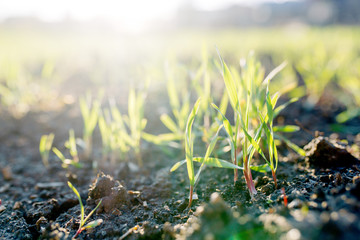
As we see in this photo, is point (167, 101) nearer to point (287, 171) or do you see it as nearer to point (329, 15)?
point (287, 171)

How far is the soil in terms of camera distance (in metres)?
0.63

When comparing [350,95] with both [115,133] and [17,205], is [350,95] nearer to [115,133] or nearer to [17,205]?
[115,133]

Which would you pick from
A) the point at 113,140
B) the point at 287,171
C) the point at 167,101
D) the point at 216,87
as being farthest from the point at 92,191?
the point at 216,87

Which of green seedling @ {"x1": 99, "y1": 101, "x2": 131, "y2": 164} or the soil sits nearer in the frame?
the soil

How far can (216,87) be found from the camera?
2.45m

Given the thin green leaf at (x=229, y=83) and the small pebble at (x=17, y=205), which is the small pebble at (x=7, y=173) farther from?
the thin green leaf at (x=229, y=83)

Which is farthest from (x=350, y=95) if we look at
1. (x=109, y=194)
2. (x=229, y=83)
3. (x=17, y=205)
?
(x=17, y=205)

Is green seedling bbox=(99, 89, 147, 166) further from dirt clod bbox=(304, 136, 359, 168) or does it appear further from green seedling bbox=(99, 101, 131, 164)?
dirt clod bbox=(304, 136, 359, 168)

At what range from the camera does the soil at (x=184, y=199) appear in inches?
24.8

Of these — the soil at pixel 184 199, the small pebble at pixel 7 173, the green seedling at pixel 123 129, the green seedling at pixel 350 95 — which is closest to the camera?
the soil at pixel 184 199

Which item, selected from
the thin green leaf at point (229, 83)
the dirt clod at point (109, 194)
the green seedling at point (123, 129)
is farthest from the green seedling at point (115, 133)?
the thin green leaf at point (229, 83)

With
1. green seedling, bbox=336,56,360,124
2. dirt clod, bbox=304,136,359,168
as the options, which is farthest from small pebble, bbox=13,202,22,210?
green seedling, bbox=336,56,360,124

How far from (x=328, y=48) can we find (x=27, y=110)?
13.0 feet

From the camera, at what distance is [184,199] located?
3.37ft
